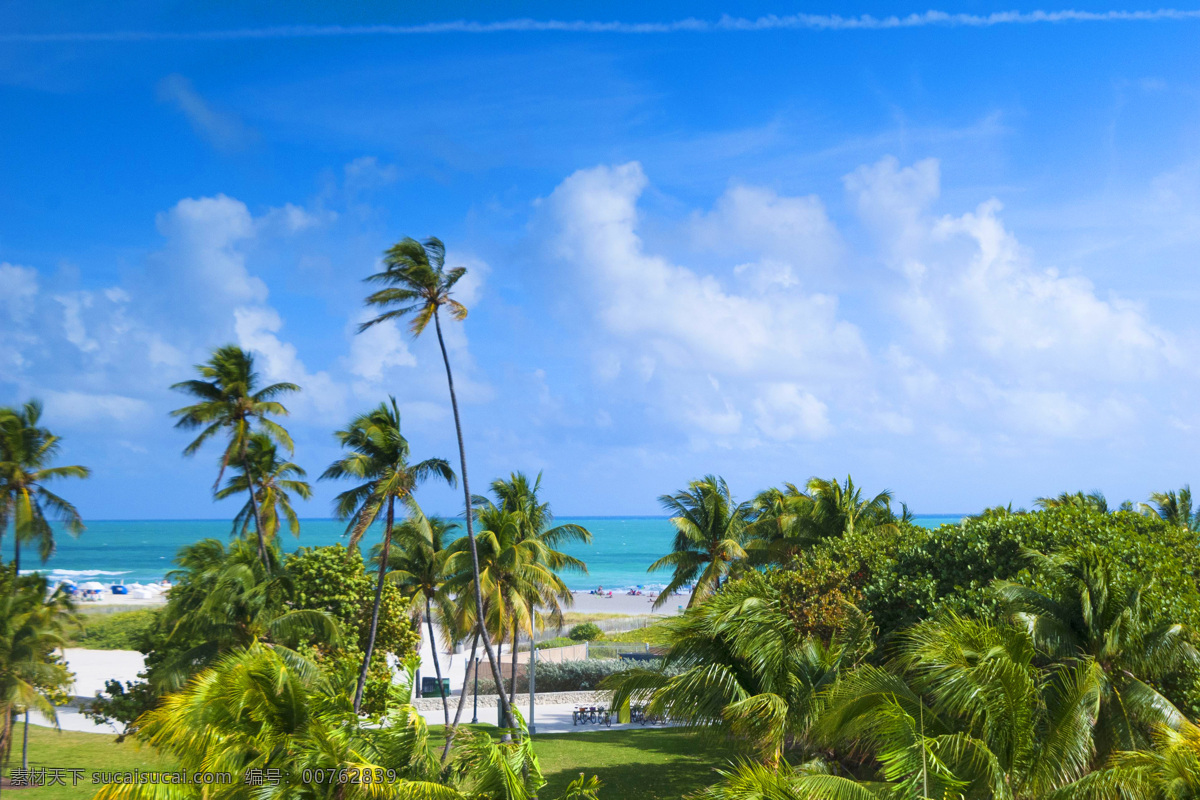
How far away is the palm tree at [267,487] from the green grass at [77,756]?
7049 millimetres

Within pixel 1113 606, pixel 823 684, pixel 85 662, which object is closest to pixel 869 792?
pixel 823 684

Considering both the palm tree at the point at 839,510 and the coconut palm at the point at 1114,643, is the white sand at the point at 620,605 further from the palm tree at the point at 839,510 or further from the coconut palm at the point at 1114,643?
the coconut palm at the point at 1114,643

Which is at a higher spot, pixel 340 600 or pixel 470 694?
pixel 340 600

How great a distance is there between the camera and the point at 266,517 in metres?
28.8

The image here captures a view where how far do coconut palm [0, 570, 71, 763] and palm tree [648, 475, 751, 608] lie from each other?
64.4ft

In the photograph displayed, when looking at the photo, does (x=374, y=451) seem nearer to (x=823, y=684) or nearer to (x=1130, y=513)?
(x=823, y=684)

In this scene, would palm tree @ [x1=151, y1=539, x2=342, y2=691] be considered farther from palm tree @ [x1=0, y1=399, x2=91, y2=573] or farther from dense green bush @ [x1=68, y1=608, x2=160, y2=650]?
dense green bush @ [x1=68, y1=608, x2=160, y2=650]

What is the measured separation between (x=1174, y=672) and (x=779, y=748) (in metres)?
5.93

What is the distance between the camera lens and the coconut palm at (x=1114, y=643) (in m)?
9.88

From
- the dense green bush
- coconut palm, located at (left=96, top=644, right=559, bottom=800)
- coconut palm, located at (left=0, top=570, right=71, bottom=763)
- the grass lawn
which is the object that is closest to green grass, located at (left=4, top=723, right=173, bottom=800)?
the grass lawn

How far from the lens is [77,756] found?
24.0 m

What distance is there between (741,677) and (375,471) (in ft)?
41.5

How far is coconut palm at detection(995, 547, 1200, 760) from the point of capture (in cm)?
988

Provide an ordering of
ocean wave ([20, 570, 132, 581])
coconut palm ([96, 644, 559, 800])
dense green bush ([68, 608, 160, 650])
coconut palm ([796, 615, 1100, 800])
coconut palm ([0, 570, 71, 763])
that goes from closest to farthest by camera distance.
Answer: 1. coconut palm ([796, 615, 1100, 800])
2. coconut palm ([96, 644, 559, 800])
3. coconut palm ([0, 570, 71, 763])
4. dense green bush ([68, 608, 160, 650])
5. ocean wave ([20, 570, 132, 581])
